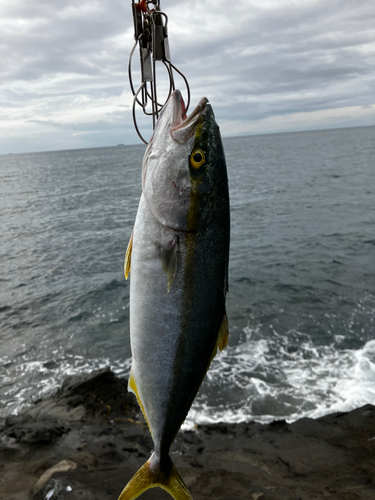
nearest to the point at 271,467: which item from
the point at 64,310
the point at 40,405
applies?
the point at 40,405

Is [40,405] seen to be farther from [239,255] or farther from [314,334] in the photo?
[239,255]

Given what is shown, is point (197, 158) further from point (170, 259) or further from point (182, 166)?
point (170, 259)

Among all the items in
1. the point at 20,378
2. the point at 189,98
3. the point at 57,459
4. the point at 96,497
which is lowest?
the point at 20,378

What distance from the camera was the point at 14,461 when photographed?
5.12 metres

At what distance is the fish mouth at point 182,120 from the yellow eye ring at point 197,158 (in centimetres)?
9

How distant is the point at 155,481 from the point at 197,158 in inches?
81.1

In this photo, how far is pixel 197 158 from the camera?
2162mm

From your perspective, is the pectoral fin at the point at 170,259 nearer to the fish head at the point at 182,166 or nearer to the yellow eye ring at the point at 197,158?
the fish head at the point at 182,166

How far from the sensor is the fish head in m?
2.12

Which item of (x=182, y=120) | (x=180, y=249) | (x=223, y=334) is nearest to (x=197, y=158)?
(x=182, y=120)

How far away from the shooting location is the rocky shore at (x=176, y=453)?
452 cm

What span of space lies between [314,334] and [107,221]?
19.3 meters

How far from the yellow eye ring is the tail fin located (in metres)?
1.88

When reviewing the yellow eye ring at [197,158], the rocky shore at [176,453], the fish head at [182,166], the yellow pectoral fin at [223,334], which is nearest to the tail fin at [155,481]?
the yellow pectoral fin at [223,334]
